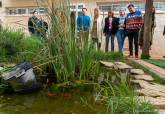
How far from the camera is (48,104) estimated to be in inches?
239

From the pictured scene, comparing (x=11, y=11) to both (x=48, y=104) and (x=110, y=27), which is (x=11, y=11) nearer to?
(x=110, y=27)

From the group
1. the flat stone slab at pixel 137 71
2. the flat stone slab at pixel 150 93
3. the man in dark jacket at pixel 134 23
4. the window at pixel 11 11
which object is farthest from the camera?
the window at pixel 11 11

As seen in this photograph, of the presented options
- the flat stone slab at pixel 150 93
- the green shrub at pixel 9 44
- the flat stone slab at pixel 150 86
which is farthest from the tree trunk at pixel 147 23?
the flat stone slab at pixel 150 93

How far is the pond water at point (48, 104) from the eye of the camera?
5.60m

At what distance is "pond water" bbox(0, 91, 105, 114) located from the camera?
560 centimetres

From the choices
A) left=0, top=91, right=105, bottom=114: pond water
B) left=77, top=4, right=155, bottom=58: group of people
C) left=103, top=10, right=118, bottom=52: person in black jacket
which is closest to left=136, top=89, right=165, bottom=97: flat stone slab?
left=0, top=91, right=105, bottom=114: pond water

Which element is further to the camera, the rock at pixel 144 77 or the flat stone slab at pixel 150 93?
the rock at pixel 144 77

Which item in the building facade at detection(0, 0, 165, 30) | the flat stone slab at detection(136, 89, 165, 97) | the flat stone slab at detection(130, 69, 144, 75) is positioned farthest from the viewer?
the building facade at detection(0, 0, 165, 30)

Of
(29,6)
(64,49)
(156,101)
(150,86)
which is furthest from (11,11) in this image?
(156,101)

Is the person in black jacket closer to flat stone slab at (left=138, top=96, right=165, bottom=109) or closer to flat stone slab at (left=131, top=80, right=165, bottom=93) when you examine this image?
flat stone slab at (left=131, top=80, right=165, bottom=93)

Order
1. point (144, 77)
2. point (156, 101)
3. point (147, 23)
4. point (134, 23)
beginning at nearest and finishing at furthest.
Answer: point (156, 101) → point (144, 77) → point (147, 23) → point (134, 23)

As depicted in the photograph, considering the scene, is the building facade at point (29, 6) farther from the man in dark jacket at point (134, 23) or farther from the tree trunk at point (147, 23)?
the tree trunk at point (147, 23)

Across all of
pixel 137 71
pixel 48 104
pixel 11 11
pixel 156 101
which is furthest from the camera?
pixel 11 11

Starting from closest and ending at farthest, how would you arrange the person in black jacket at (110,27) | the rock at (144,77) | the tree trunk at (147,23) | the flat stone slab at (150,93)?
the flat stone slab at (150,93)
the rock at (144,77)
the tree trunk at (147,23)
the person in black jacket at (110,27)
